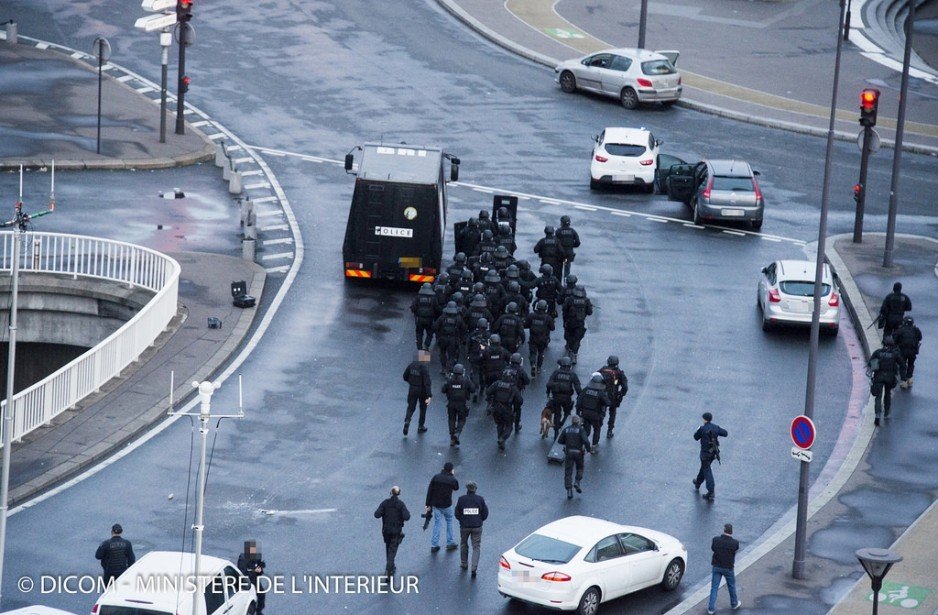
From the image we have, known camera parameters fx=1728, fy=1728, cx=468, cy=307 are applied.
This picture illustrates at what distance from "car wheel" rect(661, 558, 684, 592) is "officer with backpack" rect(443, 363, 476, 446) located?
18.3 ft

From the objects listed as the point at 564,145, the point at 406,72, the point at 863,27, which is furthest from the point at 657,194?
the point at 863,27

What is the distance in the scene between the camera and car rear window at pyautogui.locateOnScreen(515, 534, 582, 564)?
71.9 ft

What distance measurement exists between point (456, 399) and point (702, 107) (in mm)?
25547

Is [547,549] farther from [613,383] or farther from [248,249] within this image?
[248,249]

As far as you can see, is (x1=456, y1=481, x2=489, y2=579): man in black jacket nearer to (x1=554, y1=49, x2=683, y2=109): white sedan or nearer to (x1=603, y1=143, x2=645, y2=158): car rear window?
(x1=603, y1=143, x2=645, y2=158): car rear window

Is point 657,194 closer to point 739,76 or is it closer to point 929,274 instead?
point 929,274

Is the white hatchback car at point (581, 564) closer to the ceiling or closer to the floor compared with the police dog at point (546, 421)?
closer to the floor

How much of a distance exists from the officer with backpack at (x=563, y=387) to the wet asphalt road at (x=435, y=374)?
2.33 ft

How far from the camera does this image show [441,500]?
78.5 ft

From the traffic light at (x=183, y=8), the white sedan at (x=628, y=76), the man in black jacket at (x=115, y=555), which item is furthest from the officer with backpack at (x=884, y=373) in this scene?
the traffic light at (x=183, y=8)

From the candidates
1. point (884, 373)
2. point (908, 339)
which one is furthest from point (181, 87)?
point (884, 373)

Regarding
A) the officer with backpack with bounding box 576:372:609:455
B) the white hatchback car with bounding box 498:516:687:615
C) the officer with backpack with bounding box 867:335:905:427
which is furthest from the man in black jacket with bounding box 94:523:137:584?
the officer with backpack with bounding box 867:335:905:427

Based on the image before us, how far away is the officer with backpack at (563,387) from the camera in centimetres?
2822

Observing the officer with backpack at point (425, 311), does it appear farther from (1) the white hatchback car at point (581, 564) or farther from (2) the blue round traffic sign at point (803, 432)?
(1) the white hatchback car at point (581, 564)
